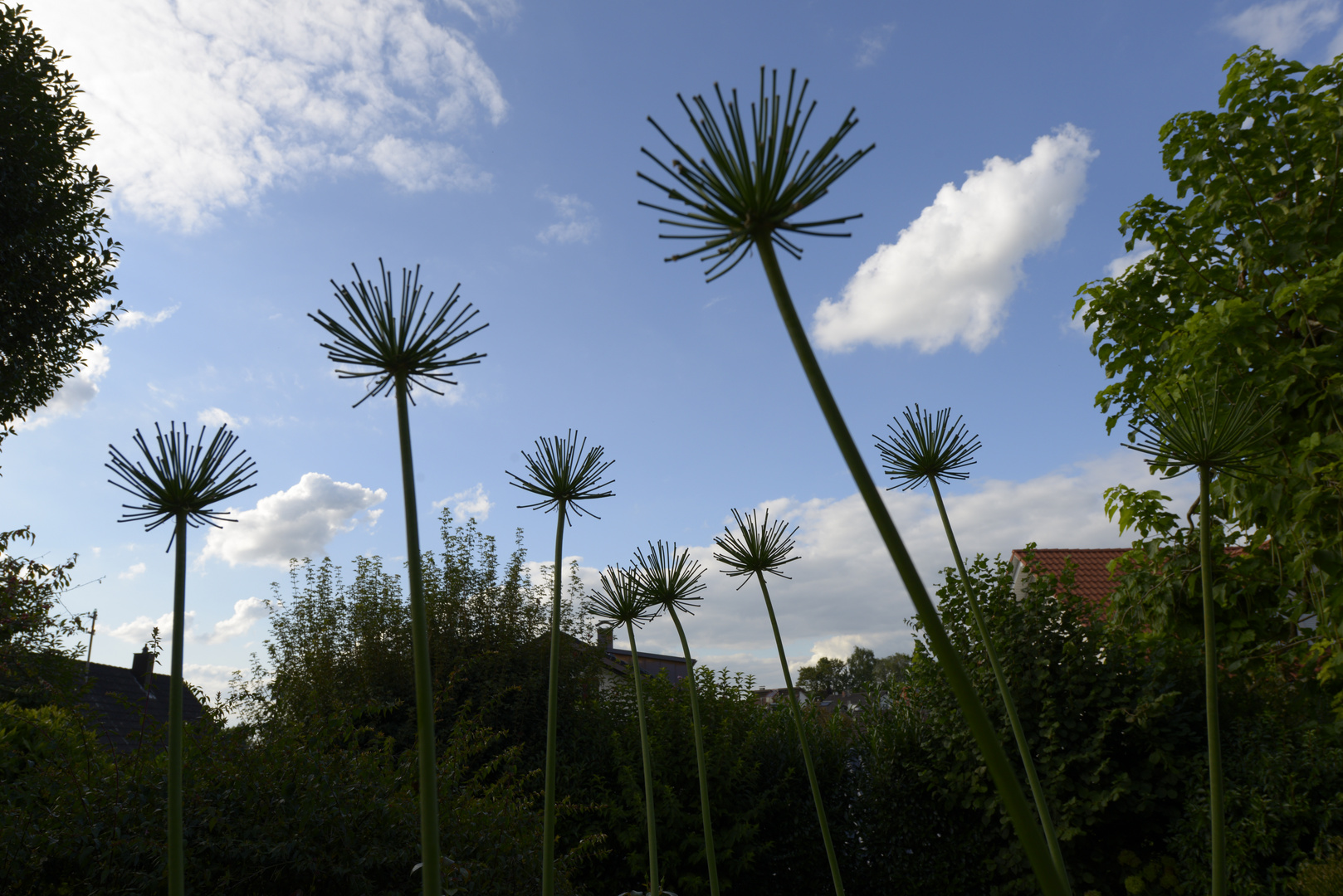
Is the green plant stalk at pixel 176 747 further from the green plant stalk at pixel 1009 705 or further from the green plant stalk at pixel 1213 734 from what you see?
the green plant stalk at pixel 1213 734

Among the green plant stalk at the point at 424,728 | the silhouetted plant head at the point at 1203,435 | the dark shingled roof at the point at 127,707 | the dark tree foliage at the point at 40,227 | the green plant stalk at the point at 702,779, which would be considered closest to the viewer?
the green plant stalk at the point at 424,728

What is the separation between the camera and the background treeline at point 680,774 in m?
4.18

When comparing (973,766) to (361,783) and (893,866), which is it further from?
(361,783)

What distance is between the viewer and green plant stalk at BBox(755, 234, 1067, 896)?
112 centimetres

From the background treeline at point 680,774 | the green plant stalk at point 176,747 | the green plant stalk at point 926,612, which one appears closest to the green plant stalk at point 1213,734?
the green plant stalk at point 926,612

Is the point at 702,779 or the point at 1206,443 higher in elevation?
the point at 1206,443

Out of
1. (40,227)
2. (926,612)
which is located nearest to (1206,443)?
(926,612)

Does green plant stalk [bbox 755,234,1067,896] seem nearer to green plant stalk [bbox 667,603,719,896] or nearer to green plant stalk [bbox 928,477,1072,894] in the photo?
green plant stalk [bbox 928,477,1072,894]

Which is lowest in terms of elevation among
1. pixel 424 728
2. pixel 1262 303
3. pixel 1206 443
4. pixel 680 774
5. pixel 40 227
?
pixel 680 774

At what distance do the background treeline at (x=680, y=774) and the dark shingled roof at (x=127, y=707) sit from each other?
0.21 m

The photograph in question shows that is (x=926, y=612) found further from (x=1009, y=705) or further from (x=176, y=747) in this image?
(x=176, y=747)

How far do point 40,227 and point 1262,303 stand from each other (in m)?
13.4

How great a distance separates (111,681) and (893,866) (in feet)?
69.5

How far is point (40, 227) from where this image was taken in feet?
30.1
